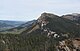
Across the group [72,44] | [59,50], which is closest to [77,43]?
[72,44]

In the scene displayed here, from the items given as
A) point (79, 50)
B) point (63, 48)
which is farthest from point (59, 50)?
point (79, 50)

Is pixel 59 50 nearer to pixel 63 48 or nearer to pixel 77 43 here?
pixel 63 48

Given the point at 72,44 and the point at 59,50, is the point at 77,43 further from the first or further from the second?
the point at 59,50
